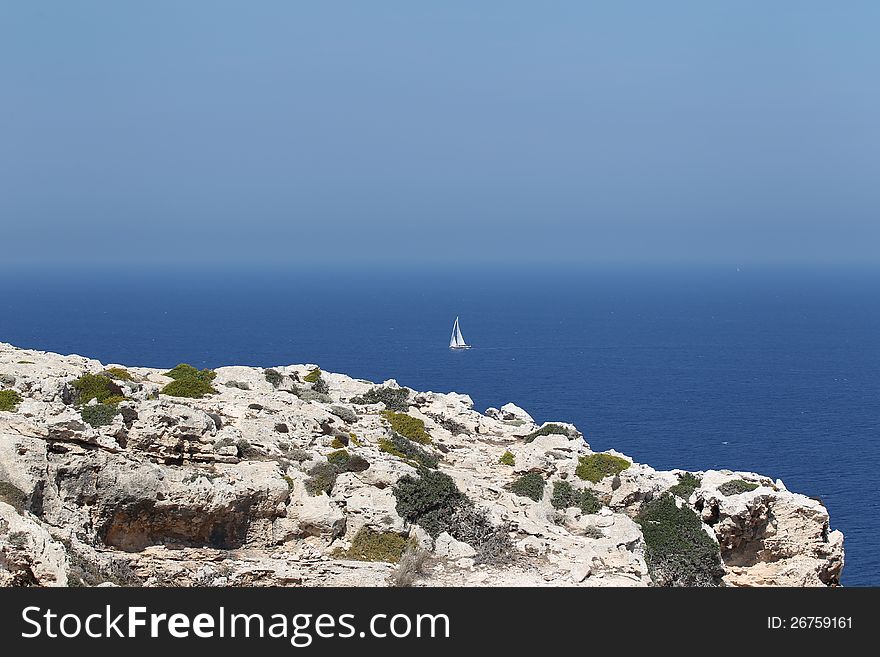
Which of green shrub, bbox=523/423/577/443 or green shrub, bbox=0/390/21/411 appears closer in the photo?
A: green shrub, bbox=0/390/21/411

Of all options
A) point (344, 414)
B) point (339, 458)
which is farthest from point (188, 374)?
point (339, 458)

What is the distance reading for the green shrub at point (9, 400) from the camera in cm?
2916

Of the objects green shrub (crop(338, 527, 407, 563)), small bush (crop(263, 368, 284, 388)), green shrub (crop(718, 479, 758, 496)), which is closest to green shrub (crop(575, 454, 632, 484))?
green shrub (crop(718, 479, 758, 496))

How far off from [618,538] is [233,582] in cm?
1120

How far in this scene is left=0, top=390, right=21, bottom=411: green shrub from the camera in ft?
95.7

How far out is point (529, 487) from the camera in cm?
3381

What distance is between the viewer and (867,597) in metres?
18.4

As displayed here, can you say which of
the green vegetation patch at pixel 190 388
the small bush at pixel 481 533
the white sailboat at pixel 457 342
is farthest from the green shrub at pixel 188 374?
the white sailboat at pixel 457 342

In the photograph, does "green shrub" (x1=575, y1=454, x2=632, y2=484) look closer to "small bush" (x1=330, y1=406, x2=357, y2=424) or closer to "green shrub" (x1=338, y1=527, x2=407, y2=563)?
"small bush" (x1=330, y1=406, x2=357, y2=424)

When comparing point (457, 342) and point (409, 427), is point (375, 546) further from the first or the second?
point (457, 342)

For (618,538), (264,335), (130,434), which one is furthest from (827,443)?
(264,335)

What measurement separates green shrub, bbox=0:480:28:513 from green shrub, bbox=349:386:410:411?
21803 millimetres

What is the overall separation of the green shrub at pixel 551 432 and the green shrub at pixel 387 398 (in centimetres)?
581

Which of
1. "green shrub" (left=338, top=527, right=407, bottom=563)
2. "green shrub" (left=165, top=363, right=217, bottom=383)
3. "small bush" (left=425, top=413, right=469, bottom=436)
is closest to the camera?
"green shrub" (left=338, top=527, right=407, bottom=563)
